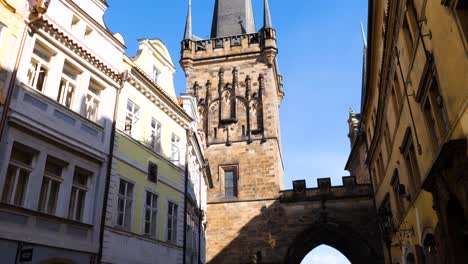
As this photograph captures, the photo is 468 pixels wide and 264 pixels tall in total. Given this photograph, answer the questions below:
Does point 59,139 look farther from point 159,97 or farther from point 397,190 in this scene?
point 397,190

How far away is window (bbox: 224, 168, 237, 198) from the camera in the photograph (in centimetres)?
2648

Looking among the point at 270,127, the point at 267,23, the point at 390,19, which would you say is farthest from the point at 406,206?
the point at 267,23

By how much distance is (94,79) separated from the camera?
35.4 ft

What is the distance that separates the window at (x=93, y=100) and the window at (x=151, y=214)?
9.72 feet

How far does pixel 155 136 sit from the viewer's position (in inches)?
528

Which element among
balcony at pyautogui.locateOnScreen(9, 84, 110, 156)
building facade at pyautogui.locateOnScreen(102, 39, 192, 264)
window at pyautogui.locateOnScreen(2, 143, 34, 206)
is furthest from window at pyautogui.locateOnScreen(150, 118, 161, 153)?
window at pyautogui.locateOnScreen(2, 143, 34, 206)

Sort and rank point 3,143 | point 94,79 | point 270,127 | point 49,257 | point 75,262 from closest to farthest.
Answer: point 3,143 → point 49,257 → point 75,262 → point 94,79 → point 270,127

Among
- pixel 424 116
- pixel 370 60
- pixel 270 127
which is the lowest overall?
pixel 424 116

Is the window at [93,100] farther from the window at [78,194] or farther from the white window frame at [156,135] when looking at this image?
the white window frame at [156,135]

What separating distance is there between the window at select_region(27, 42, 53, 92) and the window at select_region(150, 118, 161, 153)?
441 cm

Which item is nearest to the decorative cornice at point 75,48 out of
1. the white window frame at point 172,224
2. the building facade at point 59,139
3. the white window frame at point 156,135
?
the building facade at point 59,139

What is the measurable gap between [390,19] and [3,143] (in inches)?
384

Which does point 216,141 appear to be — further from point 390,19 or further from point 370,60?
point 390,19

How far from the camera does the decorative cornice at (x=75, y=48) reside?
9171 mm
